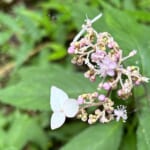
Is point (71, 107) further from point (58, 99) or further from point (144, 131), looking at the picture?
point (144, 131)

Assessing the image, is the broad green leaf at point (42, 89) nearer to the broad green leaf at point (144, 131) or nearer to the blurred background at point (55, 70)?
the blurred background at point (55, 70)

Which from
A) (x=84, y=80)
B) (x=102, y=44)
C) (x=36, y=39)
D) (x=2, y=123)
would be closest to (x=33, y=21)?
(x=36, y=39)

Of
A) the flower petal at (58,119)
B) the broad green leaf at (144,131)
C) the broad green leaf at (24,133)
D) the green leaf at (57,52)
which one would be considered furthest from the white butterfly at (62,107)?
the green leaf at (57,52)

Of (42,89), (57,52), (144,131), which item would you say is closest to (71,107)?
(144,131)

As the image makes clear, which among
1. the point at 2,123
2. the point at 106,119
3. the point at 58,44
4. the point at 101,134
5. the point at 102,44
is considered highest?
the point at 102,44

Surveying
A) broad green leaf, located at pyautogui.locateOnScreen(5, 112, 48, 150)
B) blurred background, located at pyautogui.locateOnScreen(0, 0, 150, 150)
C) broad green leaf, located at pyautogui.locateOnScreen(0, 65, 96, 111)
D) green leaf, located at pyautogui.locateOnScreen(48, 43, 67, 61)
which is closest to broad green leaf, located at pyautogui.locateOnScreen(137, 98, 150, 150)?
blurred background, located at pyautogui.locateOnScreen(0, 0, 150, 150)

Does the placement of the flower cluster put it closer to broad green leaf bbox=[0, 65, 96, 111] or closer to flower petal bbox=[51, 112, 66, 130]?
flower petal bbox=[51, 112, 66, 130]

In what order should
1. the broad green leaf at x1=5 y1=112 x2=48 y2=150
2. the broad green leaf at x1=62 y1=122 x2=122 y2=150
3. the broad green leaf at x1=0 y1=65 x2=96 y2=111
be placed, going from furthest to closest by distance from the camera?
the broad green leaf at x1=5 y1=112 x2=48 y2=150 → the broad green leaf at x1=0 y1=65 x2=96 y2=111 → the broad green leaf at x1=62 y1=122 x2=122 y2=150

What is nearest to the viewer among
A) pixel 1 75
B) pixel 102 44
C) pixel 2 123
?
pixel 102 44

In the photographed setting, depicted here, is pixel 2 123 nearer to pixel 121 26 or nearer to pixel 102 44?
pixel 121 26
